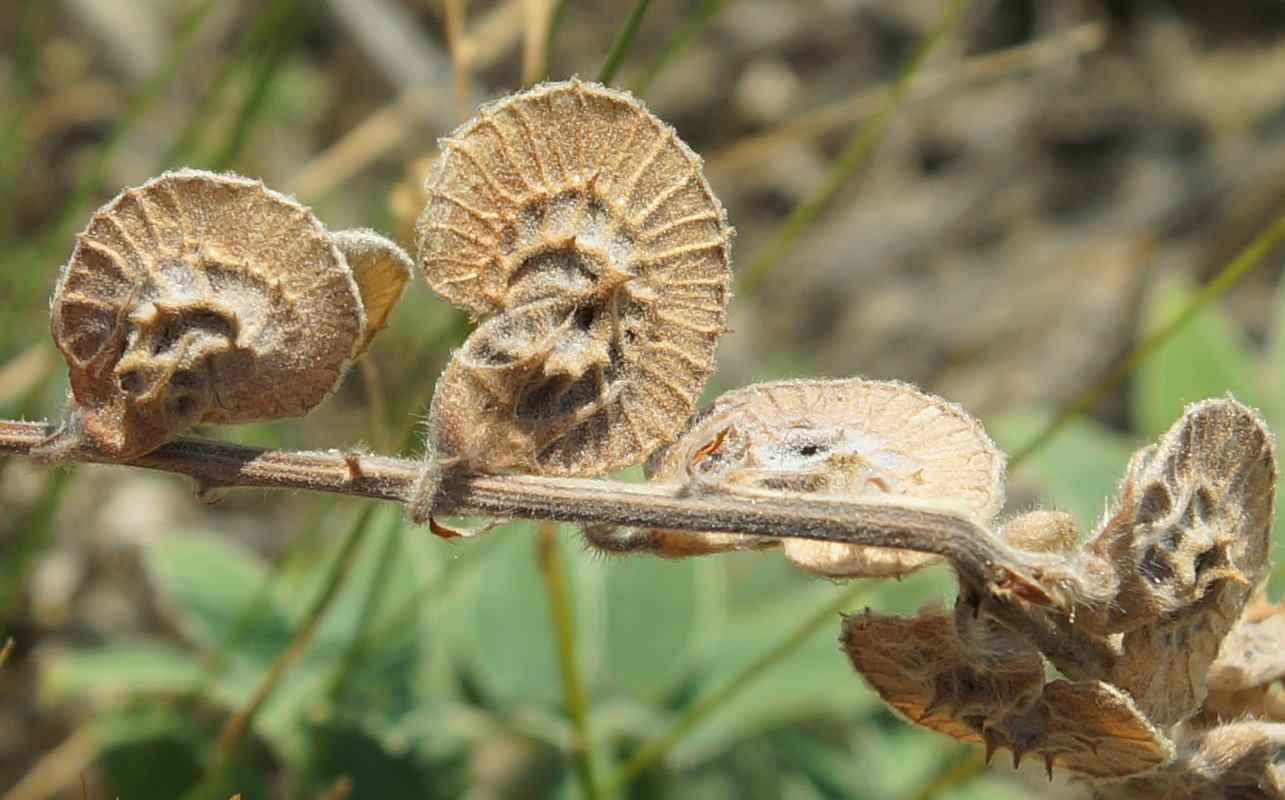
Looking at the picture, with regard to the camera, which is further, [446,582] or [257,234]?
[446,582]

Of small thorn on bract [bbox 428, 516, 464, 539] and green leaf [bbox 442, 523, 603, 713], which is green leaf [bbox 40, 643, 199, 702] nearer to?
green leaf [bbox 442, 523, 603, 713]

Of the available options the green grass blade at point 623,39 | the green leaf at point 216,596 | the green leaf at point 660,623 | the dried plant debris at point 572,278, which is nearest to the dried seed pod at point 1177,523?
the dried plant debris at point 572,278

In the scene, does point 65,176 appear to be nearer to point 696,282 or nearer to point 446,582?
point 446,582

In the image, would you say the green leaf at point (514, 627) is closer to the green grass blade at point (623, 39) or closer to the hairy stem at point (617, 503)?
the green grass blade at point (623, 39)

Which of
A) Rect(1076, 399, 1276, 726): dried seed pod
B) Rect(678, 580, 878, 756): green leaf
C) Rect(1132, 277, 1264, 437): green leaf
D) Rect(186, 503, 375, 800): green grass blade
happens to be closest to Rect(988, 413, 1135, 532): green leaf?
Rect(1132, 277, 1264, 437): green leaf

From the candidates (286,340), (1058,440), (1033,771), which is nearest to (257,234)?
(286,340)

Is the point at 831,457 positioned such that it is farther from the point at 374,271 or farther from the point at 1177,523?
the point at 374,271

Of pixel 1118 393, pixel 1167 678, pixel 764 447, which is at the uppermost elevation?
pixel 1118 393
